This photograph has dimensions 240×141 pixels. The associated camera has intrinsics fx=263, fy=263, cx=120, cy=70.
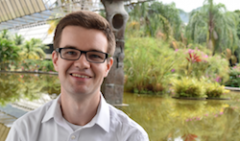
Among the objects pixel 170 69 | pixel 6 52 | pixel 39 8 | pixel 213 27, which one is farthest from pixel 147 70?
pixel 213 27

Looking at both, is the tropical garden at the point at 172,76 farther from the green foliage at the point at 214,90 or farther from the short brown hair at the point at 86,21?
the short brown hair at the point at 86,21

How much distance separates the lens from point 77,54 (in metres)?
1.29

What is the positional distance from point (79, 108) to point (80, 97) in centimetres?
6

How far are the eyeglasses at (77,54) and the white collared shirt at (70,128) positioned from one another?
25cm

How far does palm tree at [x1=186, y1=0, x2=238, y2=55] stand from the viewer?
79.9 ft

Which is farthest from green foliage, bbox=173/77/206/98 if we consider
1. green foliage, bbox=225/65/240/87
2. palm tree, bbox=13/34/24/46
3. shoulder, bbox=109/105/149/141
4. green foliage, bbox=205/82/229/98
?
palm tree, bbox=13/34/24/46

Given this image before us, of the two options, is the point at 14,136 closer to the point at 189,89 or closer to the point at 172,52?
the point at 189,89

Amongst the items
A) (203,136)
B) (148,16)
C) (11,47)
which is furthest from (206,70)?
(11,47)

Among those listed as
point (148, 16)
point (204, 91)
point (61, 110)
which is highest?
point (148, 16)

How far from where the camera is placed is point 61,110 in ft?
4.69

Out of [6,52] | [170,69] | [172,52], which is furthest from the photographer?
[6,52]

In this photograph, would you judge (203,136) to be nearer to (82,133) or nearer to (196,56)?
(82,133)

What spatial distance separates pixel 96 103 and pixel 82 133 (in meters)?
0.18

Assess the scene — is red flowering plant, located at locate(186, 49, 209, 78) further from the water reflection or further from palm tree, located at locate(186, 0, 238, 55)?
palm tree, located at locate(186, 0, 238, 55)
